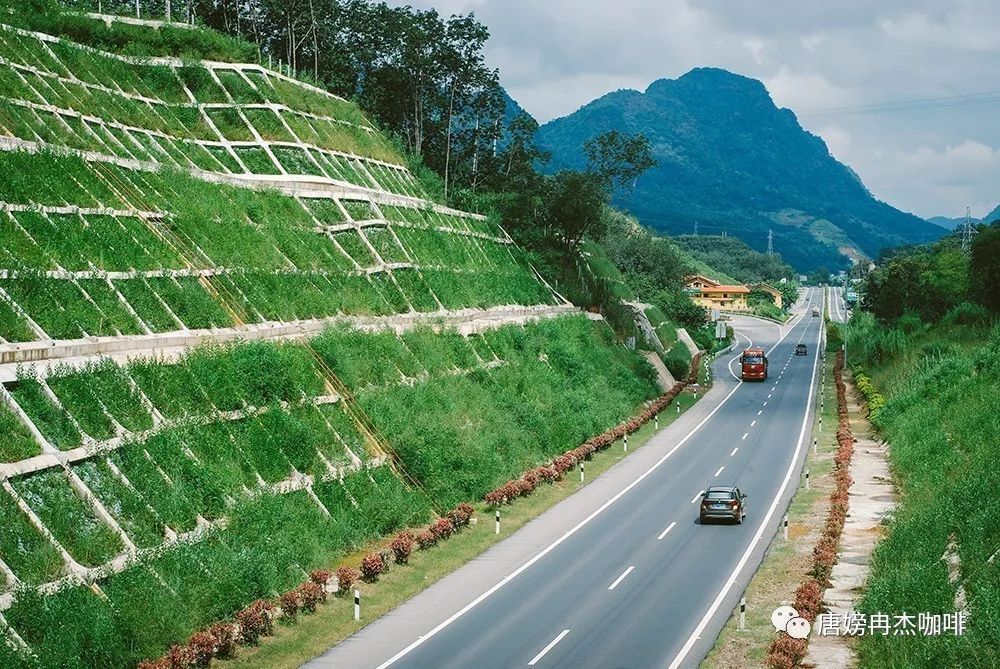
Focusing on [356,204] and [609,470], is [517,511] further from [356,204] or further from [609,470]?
[356,204]

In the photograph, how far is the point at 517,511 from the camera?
39.3 meters

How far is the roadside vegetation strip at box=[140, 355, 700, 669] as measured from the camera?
22.7 meters

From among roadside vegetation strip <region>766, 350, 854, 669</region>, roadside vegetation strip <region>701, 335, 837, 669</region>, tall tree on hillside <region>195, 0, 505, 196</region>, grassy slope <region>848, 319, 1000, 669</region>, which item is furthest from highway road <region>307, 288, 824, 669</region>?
tall tree on hillside <region>195, 0, 505, 196</region>

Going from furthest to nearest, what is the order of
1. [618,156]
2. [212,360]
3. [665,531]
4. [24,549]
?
1. [618,156]
2. [665,531]
3. [212,360]
4. [24,549]

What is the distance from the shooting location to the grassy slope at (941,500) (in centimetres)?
2144

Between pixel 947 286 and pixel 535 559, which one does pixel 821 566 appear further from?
pixel 947 286

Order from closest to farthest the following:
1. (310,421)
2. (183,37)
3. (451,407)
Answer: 1. (310,421)
2. (451,407)
3. (183,37)

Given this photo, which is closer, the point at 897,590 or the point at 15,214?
the point at 897,590

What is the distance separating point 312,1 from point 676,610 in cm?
6777

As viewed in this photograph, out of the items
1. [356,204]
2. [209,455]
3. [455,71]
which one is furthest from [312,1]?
[209,455]

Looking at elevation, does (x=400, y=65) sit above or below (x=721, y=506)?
above

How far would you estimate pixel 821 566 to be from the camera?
29047mm

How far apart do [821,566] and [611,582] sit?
587cm

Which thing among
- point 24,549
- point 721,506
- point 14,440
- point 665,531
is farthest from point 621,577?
point 14,440
